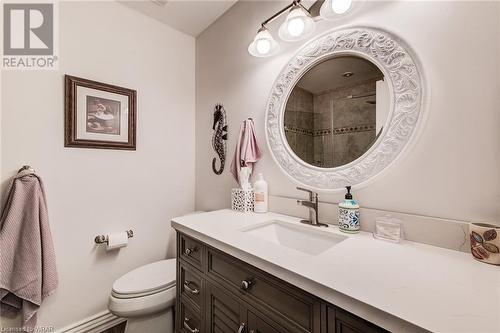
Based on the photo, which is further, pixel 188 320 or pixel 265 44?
pixel 265 44

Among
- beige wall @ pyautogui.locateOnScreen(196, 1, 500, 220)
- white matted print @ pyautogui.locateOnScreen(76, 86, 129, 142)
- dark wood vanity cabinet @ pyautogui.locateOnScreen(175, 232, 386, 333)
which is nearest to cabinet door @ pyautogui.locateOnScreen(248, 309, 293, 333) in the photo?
dark wood vanity cabinet @ pyautogui.locateOnScreen(175, 232, 386, 333)

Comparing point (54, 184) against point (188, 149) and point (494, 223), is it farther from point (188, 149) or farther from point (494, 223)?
point (494, 223)

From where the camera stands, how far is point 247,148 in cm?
140

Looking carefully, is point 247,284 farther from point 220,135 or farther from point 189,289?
point 220,135

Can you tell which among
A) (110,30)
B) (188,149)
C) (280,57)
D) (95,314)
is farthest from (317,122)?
(95,314)

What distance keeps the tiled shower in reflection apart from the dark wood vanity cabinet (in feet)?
2.22

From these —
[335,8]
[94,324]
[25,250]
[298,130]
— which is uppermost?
[335,8]

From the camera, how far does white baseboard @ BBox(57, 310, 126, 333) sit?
1.38 meters

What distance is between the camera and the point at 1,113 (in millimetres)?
1193

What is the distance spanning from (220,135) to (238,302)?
1.26 metres

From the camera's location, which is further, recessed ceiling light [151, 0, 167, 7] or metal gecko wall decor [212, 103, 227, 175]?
metal gecko wall decor [212, 103, 227, 175]

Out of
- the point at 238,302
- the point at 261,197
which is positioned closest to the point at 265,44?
the point at 261,197

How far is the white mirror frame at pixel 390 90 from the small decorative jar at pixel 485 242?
34cm
